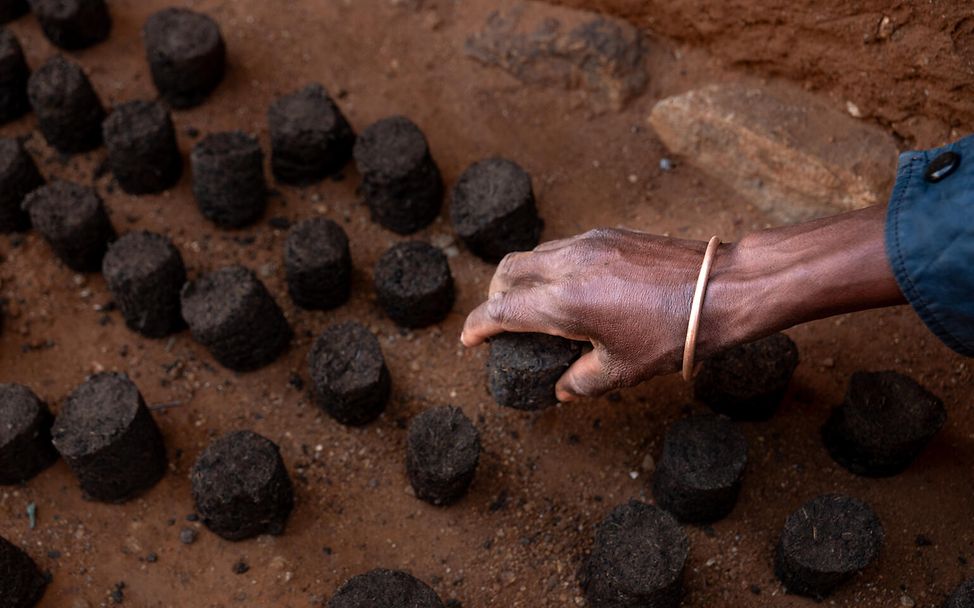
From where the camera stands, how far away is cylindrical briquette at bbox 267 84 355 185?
3.91 m

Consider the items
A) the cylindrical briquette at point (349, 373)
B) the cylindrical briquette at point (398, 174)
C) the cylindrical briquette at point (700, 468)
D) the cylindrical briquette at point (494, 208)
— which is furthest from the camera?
the cylindrical briquette at point (398, 174)

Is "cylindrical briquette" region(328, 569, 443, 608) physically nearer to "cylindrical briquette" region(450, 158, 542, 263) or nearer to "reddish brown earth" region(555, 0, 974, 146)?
"cylindrical briquette" region(450, 158, 542, 263)

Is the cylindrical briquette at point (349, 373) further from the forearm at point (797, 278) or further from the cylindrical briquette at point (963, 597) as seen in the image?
the cylindrical briquette at point (963, 597)

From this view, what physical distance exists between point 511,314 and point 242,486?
1037mm

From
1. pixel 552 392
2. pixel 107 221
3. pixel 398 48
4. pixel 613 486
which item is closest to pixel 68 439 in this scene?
pixel 107 221

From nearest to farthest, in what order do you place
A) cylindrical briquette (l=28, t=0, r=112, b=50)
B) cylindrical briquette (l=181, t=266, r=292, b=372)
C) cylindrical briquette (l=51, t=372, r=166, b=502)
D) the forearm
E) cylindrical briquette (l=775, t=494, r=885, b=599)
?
the forearm, cylindrical briquette (l=775, t=494, r=885, b=599), cylindrical briquette (l=51, t=372, r=166, b=502), cylindrical briquette (l=181, t=266, r=292, b=372), cylindrical briquette (l=28, t=0, r=112, b=50)

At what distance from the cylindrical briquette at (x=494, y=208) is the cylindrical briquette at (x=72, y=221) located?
4.55 feet

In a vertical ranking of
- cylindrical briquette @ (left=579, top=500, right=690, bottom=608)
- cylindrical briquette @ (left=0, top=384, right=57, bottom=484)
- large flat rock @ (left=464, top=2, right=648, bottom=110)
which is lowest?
cylindrical briquette @ (left=0, top=384, right=57, bottom=484)

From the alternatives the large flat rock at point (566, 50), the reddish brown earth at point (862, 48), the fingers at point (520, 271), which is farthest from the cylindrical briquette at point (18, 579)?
the reddish brown earth at point (862, 48)

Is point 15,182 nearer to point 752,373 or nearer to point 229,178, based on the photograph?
point 229,178

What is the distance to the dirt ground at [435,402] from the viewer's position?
3094 millimetres

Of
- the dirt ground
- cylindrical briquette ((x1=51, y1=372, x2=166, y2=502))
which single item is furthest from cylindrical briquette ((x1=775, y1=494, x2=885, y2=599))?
cylindrical briquette ((x1=51, y1=372, x2=166, y2=502))

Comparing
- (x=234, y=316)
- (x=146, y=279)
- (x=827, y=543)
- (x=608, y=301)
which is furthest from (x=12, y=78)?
(x=827, y=543)

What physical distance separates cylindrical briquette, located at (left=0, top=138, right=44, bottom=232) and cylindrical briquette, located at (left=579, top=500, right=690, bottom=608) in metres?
2.66
